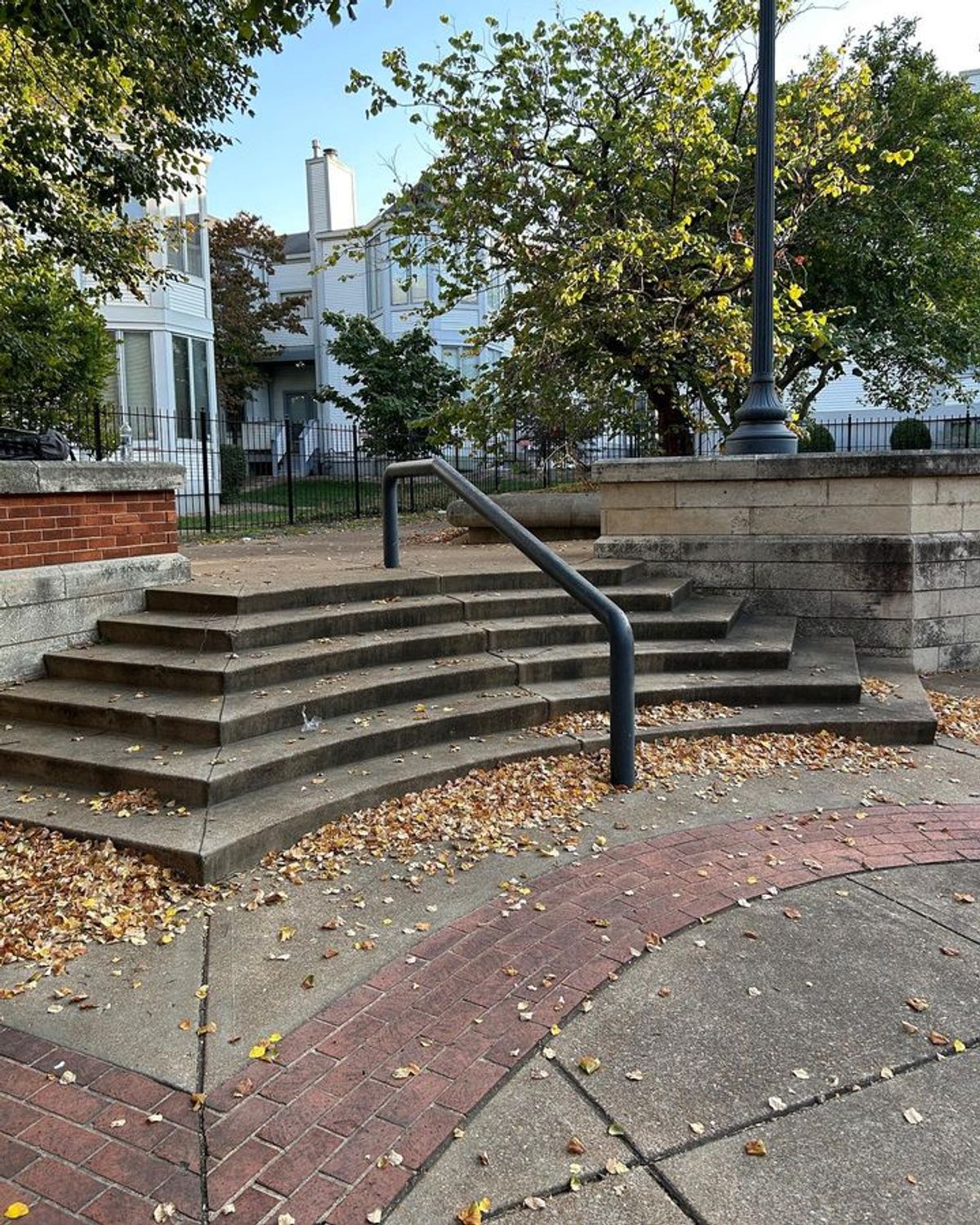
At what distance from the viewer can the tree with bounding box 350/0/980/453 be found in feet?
32.3

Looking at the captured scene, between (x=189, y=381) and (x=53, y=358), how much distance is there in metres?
11.4

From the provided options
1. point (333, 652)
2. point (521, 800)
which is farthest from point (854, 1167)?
point (333, 652)

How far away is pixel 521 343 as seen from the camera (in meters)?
11.1

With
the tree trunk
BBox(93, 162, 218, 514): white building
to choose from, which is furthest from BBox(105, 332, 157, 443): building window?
the tree trunk

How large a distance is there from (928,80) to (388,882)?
1658 centimetres

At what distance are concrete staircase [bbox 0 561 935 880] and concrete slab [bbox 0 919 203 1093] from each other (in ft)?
1.39

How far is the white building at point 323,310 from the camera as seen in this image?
27266mm

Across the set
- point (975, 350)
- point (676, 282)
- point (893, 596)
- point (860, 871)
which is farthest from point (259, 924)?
point (975, 350)

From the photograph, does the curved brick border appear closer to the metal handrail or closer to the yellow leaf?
the yellow leaf

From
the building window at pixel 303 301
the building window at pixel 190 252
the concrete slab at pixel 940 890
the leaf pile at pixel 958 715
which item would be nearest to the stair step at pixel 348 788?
the leaf pile at pixel 958 715

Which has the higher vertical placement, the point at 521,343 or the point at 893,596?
the point at 521,343

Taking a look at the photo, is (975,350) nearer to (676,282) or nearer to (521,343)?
(676,282)

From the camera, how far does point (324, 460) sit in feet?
84.1

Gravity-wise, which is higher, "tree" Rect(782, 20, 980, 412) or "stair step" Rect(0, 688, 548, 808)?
"tree" Rect(782, 20, 980, 412)
